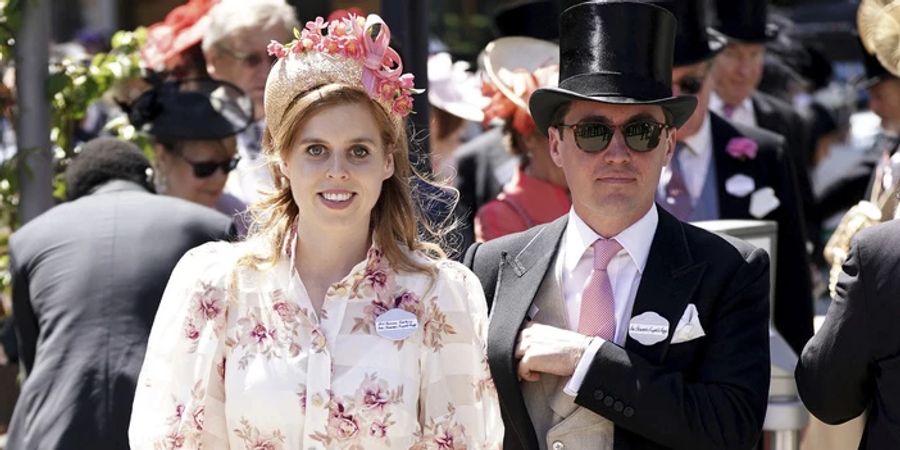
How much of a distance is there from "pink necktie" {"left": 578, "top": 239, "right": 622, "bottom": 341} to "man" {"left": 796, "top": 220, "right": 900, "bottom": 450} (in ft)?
1.67

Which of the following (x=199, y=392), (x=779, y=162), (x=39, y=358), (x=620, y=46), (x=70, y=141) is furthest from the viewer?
(x=70, y=141)

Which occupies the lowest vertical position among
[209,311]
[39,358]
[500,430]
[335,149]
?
[39,358]

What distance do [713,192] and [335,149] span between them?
2.55 meters

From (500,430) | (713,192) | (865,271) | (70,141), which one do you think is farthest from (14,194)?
(865,271)

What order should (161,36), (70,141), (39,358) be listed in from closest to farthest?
(39,358) < (70,141) < (161,36)

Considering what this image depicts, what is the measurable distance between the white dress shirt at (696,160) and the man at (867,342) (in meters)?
2.12

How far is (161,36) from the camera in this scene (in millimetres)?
7266

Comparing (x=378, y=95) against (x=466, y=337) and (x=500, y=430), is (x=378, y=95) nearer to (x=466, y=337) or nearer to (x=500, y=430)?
(x=466, y=337)

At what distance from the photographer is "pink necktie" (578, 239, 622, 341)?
3727 millimetres

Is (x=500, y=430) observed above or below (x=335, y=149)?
below

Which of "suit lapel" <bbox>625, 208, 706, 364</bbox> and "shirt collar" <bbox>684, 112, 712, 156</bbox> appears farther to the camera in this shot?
"shirt collar" <bbox>684, 112, 712, 156</bbox>

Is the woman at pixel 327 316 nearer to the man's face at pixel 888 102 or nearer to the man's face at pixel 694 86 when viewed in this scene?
the man's face at pixel 694 86

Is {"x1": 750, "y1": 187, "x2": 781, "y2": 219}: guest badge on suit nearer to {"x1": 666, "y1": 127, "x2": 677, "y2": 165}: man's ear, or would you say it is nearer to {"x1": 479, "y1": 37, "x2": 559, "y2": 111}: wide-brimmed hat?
{"x1": 479, "y1": 37, "x2": 559, "y2": 111}: wide-brimmed hat

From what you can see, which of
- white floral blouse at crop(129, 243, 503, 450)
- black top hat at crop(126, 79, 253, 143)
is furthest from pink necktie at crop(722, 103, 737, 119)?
white floral blouse at crop(129, 243, 503, 450)
